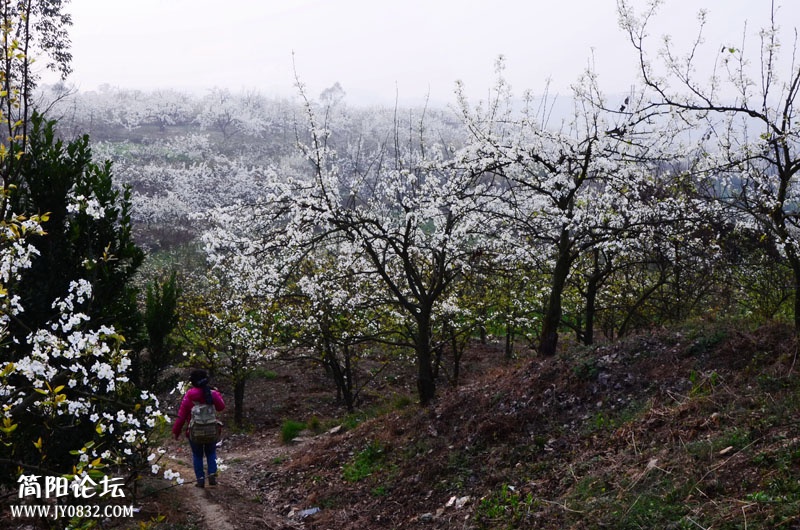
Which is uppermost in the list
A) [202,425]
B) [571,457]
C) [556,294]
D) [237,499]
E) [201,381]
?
[556,294]

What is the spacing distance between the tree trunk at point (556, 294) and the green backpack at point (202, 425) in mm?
6648

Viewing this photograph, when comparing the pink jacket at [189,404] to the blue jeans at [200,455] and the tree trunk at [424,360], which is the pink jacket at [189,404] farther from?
the tree trunk at [424,360]

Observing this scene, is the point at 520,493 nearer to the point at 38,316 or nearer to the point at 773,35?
the point at 38,316

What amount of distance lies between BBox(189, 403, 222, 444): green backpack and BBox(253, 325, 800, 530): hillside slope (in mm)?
1997

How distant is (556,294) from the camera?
1089 cm

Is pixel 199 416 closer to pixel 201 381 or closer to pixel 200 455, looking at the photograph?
pixel 201 381

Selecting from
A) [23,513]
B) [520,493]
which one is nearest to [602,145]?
[520,493]

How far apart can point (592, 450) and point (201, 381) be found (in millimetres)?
5842

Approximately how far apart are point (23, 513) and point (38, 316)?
8.29ft

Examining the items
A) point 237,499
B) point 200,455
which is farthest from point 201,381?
point 237,499
